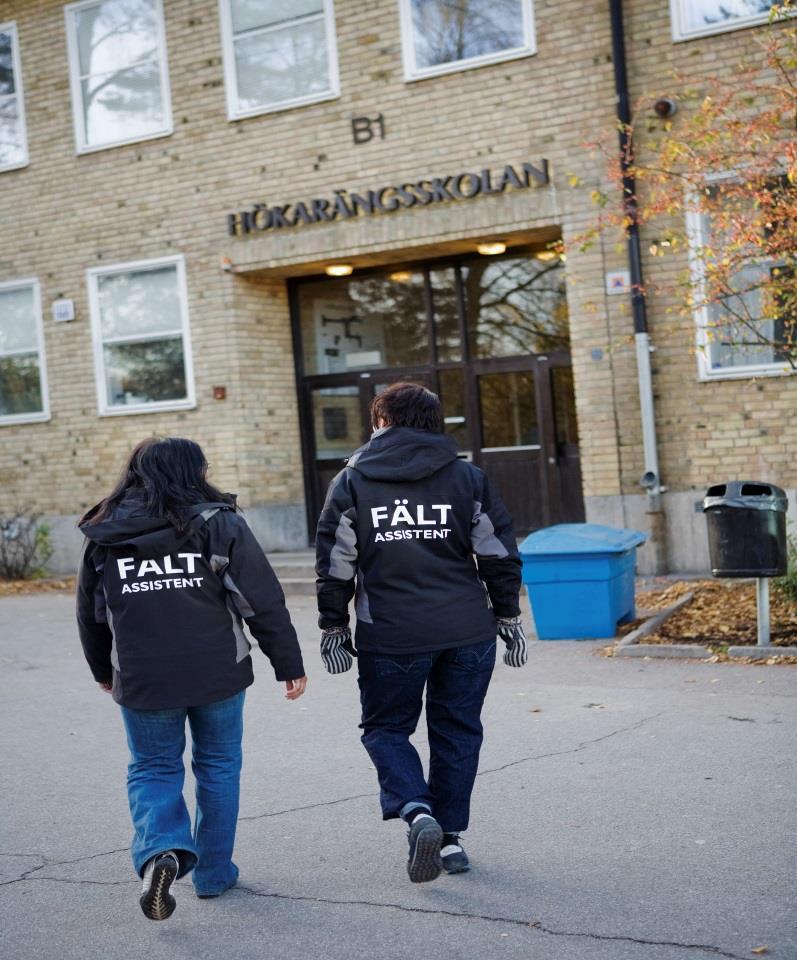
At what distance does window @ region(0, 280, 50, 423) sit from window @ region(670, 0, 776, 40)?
876 centimetres

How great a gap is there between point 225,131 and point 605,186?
4738 mm

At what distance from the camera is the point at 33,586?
1533 centimetres

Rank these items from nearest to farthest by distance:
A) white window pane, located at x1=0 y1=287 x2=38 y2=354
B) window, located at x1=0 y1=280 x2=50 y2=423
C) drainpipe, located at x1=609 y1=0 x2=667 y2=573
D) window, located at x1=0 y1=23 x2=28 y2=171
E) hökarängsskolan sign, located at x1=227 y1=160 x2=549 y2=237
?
1. drainpipe, located at x1=609 y1=0 x2=667 y2=573
2. hökarängsskolan sign, located at x1=227 y1=160 x2=549 y2=237
3. window, located at x1=0 y1=23 x2=28 y2=171
4. window, located at x1=0 y1=280 x2=50 y2=423
5. white window pane, located at x1=0 y1=287 x2=38 y2=354

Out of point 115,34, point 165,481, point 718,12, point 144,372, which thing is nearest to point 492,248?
point 718,12

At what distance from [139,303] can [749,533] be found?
9.53m

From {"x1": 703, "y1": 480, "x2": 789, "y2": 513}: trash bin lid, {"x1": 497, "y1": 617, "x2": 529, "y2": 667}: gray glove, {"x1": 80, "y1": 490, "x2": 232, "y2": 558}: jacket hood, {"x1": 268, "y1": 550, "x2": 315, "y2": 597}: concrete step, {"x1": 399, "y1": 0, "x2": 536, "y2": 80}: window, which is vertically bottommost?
{"x1": 268, "y1": 550, "x2": 315, "y2": 597}: concrete step

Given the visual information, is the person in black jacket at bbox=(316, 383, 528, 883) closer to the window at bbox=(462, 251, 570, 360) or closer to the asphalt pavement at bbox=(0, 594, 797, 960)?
the asphalt pavement at bbox=(0, 594, 797, 960)

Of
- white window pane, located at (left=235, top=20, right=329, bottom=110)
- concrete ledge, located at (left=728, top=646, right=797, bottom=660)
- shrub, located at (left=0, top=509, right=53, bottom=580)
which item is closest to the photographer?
concrete ledge, located at (left=728, top=646, right=797, bottom=660)

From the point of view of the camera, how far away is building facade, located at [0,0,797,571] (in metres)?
12.8

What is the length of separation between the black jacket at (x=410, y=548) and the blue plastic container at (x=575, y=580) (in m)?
4.64

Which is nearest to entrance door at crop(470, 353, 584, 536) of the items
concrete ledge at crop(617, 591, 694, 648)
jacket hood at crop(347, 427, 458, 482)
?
concrete ledge at crop(617, 591, 694, 648)

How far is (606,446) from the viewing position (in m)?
13.1

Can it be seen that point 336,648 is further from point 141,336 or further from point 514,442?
point 141,336

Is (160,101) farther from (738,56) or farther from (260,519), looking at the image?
(738,56)
